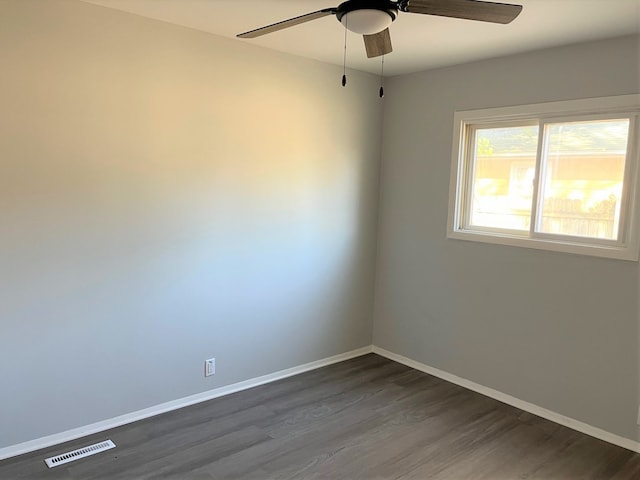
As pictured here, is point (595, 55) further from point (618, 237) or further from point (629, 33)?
point (618, 237)

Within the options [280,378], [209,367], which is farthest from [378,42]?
[280,378]

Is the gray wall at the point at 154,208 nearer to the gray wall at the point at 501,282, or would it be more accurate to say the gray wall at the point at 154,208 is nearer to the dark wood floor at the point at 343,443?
the dark wood floor at the point at 343,443

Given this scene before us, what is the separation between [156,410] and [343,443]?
1.22 metres

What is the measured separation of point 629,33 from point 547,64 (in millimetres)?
472

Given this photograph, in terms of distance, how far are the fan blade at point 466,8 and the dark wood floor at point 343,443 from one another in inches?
88.4

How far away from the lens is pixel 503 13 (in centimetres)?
189

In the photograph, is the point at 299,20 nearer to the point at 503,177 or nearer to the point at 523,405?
the point at 503,177

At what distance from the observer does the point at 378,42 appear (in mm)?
2275

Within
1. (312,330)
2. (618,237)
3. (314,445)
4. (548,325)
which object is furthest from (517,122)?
(314,445)

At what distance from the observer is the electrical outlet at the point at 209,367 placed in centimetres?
330

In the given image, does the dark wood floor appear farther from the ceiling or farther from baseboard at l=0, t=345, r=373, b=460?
the ceiling

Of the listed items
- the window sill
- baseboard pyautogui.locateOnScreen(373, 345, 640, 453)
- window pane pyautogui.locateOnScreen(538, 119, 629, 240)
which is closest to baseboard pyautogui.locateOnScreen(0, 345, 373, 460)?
baseboard pyautogui.locateOnScreen(373, 345, 640, 453)

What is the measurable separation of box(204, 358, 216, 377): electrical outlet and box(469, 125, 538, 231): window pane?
7.14ft

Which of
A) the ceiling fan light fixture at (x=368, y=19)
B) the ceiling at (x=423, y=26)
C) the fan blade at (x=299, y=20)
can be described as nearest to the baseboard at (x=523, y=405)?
the ceiling at (x=423, y=26)
